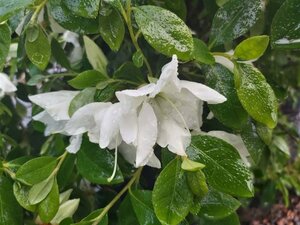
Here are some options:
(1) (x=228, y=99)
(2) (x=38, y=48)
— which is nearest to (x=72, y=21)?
(2) (x=38, y=48)

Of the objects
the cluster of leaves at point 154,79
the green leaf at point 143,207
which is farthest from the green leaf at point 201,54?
the green leaf at point 143,207

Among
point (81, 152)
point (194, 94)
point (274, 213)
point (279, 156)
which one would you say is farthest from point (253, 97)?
point (274, 213)

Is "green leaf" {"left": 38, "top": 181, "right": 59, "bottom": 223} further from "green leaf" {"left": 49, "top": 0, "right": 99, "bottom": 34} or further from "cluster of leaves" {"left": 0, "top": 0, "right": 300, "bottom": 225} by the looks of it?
"green leaf" {"left": 49, "top": 0, "right": 99, "bottom": 34}

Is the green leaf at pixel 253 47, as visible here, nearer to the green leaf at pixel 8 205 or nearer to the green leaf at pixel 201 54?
the green leaf at pixel 201 54

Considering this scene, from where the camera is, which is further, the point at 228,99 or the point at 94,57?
the point at 94,57

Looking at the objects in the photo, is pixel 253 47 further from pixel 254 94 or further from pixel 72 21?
pixel 72 21
